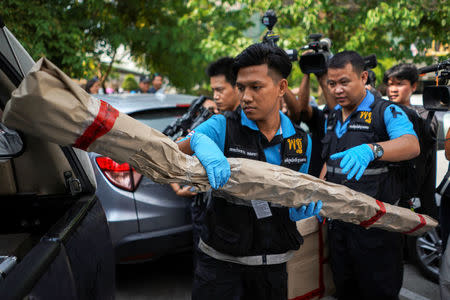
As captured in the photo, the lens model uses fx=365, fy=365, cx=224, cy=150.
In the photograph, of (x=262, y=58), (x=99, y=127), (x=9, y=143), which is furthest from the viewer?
(x=262, y=58)

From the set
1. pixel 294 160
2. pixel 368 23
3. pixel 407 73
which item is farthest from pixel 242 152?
pixel 368 23

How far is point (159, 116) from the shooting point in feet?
10.8

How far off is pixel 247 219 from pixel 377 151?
84 cm

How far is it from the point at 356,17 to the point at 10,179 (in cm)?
562

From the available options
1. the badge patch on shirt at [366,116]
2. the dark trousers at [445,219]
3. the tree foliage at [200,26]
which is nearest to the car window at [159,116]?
the badge patch on shirt at [366,116]

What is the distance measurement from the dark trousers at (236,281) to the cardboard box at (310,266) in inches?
30.9

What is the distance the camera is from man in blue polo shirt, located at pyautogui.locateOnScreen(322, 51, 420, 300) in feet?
7.66

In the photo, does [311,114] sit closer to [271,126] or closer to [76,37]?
[271,126]

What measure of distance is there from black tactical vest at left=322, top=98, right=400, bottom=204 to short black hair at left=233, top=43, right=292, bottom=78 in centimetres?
82

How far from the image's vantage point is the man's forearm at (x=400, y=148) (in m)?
2.05

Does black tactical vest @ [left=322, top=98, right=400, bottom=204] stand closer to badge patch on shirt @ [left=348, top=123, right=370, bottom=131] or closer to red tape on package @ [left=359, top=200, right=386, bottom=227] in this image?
badge patch on shirt @ [left=348, top=123, right=370, bottom=131]

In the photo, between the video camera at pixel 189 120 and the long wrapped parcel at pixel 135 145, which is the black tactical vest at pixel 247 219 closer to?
the long wrapped parcel at pixel 135 145

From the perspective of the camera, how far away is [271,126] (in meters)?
1.88

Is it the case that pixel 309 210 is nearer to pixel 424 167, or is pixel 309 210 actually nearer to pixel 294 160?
pixel 294 160
